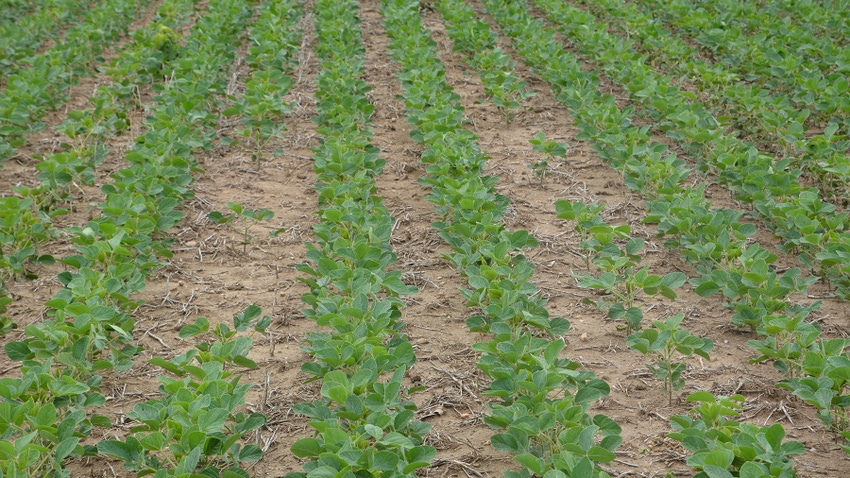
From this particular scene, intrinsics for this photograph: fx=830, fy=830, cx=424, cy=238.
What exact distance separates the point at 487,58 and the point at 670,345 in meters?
4.03

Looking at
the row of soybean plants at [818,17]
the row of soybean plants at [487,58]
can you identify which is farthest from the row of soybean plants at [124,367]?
the row of soybean plants at [818,17]

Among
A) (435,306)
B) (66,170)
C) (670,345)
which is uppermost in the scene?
(670,345)

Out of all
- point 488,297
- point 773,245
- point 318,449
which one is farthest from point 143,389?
point 773,245

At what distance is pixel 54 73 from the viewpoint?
6.44m

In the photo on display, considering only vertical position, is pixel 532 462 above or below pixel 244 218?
above

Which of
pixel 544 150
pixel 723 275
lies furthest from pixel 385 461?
pixel 544 150

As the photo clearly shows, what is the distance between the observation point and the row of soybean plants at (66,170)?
4.01 m

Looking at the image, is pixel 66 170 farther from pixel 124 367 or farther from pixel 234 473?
pixel 234 473

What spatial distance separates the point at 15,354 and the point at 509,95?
13.9 ft

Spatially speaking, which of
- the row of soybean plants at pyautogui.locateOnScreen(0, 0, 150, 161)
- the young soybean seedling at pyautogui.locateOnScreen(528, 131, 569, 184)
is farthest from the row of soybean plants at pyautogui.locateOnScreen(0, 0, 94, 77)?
the young soybean seedling at pyautogui.locateOnScreen(528, 131, 569, 184)

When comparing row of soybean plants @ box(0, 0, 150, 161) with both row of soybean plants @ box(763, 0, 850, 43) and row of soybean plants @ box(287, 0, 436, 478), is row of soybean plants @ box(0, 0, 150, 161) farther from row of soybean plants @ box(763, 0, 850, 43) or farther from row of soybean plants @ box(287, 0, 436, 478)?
row of soybean plants @ box(763, 0, 850, 43)

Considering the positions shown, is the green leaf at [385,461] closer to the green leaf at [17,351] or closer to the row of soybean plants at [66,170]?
the green leaf at [17,351]

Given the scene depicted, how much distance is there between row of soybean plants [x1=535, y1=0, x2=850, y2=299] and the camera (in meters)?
3.80

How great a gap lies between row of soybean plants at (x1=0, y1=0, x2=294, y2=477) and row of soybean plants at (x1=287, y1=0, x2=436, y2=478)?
0.90 feet
